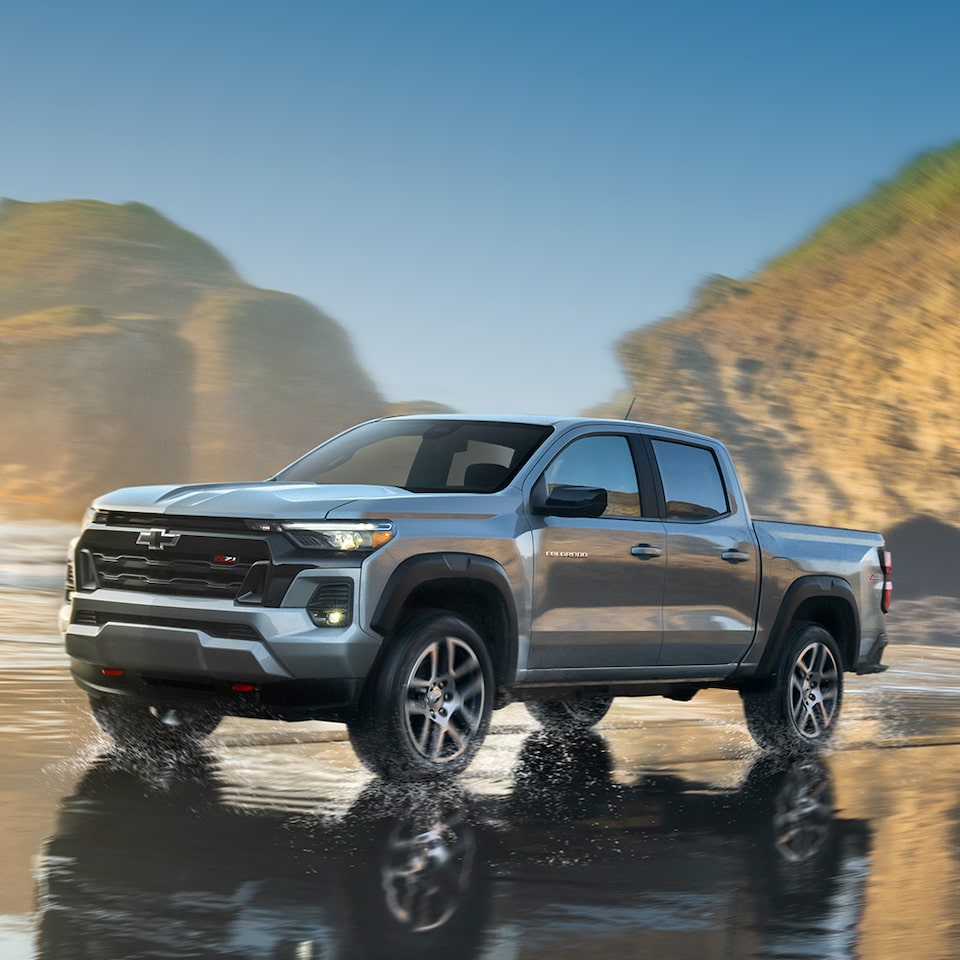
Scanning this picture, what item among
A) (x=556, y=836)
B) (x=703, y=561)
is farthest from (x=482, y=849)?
(x=703, y=561)

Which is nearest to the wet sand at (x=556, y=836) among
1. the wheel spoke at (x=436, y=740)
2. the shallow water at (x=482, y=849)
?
the shallow water at (x=482, y=849)

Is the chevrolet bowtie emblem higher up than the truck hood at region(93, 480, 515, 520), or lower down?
lower down

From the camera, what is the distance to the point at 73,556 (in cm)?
924

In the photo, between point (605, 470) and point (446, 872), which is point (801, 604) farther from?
point (446, 872)

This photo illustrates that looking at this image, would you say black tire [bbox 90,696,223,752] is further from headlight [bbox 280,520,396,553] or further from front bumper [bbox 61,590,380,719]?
headlight [bbox 280,520,396,553]

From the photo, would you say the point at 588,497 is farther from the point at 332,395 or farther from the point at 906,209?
the point at 332,395

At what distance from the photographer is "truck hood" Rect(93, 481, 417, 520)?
848 cm

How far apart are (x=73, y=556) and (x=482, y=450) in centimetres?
229

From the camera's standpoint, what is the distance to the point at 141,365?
7544 cm

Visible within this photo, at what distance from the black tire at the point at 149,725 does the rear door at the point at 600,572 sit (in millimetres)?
1782

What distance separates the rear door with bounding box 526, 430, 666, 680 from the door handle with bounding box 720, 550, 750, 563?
2.01 feet

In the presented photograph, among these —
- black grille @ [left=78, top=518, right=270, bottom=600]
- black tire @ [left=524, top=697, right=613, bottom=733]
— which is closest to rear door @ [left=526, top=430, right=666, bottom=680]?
black grille @ [left=78, top=518, right=270, bottom=600]

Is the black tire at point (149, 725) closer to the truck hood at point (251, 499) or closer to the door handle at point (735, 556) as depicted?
the truck hood at point (251, 499)

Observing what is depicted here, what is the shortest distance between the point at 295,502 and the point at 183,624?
0.76 metres
